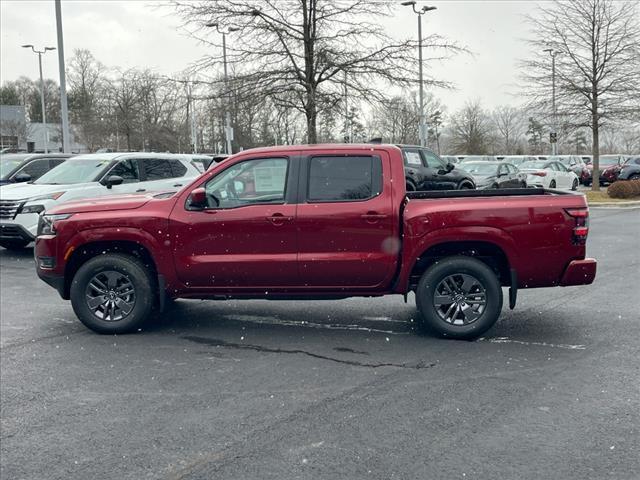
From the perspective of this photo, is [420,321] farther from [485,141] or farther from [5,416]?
[485,141]

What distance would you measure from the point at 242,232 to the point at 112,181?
7168mm

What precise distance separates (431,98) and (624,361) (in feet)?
205

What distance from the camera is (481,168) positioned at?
88.7 ft

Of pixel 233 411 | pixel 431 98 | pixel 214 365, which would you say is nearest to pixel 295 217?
pixel 214 365

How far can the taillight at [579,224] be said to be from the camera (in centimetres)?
701

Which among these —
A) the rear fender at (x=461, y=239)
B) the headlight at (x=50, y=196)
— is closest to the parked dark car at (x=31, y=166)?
the headlight at (x=50, y=196)

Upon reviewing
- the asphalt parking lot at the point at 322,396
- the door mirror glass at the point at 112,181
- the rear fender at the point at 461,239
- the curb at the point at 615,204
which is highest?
the door mirror glass at the point at 112,181

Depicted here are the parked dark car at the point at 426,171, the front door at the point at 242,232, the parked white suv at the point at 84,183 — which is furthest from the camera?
the parked dark car at the point at 426,171

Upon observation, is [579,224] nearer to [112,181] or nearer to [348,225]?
[348,225]

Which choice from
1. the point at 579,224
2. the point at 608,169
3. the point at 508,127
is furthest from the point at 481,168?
the point at 508,127

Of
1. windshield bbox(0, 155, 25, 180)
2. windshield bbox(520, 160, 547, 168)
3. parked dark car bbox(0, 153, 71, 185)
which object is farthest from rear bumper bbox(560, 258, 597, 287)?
windshield bbox(520, 160, 547, 168)

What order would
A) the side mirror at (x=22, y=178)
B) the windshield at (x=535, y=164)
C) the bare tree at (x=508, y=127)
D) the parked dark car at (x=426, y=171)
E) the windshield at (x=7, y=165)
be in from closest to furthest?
the side mirror at (x=22, y=178) → the windshield at (x=7, y=165) → the parked dark car at (x=426, y=171) → the windshield at (x=535, y=164) → the bare tree at (x=508, y=127)

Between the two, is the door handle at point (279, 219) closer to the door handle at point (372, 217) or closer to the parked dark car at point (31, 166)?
the door handle at point (372, 217)

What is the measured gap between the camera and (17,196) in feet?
44.4
